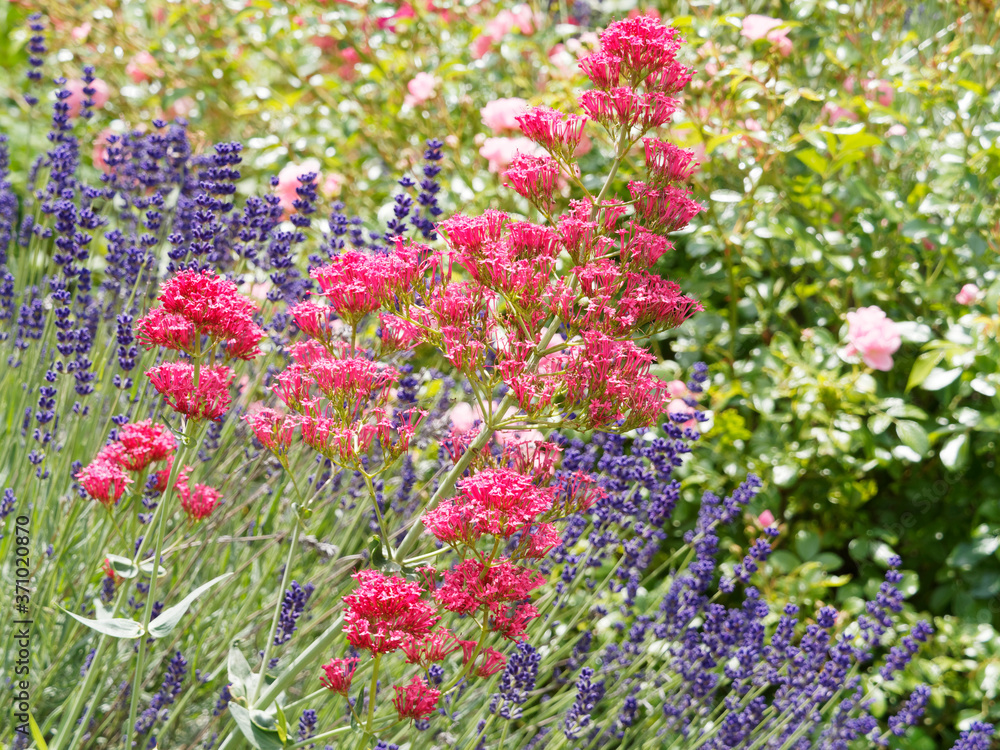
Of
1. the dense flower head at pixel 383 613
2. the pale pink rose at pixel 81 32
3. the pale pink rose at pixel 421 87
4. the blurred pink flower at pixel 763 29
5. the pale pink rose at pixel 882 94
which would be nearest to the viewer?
the dense flower head at pixel 383 613

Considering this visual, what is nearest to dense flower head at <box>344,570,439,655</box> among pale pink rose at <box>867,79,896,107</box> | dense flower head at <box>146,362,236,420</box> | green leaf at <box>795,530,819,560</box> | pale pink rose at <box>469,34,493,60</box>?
dense flower head at <box>146,362,236,420</box>

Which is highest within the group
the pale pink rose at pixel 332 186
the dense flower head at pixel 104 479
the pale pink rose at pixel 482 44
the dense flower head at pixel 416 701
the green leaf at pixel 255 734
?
the pale pink rose at pixel 482 44

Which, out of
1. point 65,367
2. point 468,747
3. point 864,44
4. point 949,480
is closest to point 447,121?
point 864,44

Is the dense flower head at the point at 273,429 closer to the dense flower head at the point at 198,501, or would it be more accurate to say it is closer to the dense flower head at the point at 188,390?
the dense flower head at the point at 188,390

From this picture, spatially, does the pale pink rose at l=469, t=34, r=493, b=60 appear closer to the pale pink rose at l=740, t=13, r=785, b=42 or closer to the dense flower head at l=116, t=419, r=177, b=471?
the pale pink rose at l=740, t=13, r=785, b=42

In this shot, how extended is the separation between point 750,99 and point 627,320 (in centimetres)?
227

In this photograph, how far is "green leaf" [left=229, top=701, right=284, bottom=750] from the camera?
55.1 inches

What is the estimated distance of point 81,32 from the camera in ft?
15.5

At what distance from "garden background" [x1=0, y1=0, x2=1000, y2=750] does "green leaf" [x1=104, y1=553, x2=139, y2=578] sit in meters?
0.67

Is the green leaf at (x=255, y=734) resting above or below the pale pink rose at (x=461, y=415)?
above

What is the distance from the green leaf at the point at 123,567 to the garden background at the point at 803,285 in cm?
67

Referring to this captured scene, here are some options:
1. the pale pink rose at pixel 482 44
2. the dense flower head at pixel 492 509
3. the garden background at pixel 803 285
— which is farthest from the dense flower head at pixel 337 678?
the pale pink rose at pixel 482 44

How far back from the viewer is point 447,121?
158 inches

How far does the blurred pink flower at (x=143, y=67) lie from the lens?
4.92 m
